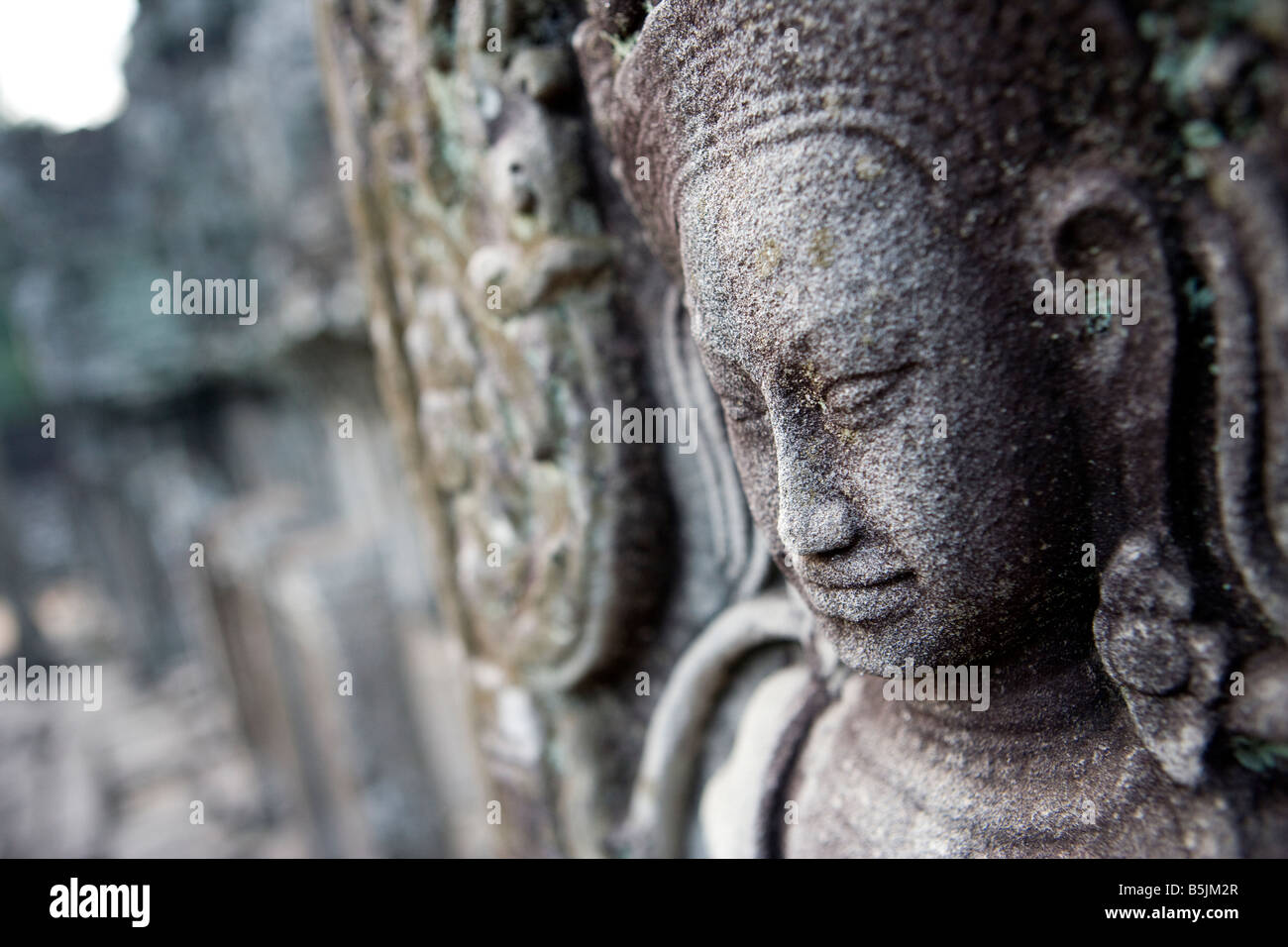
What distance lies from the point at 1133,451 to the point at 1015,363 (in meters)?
0.11

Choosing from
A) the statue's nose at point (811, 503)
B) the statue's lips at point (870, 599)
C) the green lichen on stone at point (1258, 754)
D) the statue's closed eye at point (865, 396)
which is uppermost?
the statue's closed eye at point (865, 396)

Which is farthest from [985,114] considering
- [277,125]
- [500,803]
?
[277,125]

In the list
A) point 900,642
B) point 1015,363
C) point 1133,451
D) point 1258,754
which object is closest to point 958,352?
point 1015,363

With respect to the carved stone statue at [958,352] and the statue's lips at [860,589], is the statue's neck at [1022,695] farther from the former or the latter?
the statue's lips at [860,589]

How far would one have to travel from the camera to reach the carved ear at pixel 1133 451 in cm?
60

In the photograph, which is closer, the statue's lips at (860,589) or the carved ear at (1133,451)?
the carved ear at (1133,451)

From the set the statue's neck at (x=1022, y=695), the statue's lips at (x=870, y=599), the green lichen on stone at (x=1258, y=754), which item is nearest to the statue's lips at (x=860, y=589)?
the statue's lips at (x=870, y=599)

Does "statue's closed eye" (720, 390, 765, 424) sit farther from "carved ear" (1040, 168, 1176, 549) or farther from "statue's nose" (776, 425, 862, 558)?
"carved ear" (1040, 168, 1176, 549)

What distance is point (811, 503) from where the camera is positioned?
727 millimetres

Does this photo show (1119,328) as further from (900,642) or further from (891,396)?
(900,642)

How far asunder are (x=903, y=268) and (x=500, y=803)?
1.14 meters

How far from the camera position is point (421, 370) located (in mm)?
1378

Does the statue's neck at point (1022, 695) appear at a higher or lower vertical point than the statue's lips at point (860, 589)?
lower

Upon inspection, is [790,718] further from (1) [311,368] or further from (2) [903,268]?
(1) [311,368]
